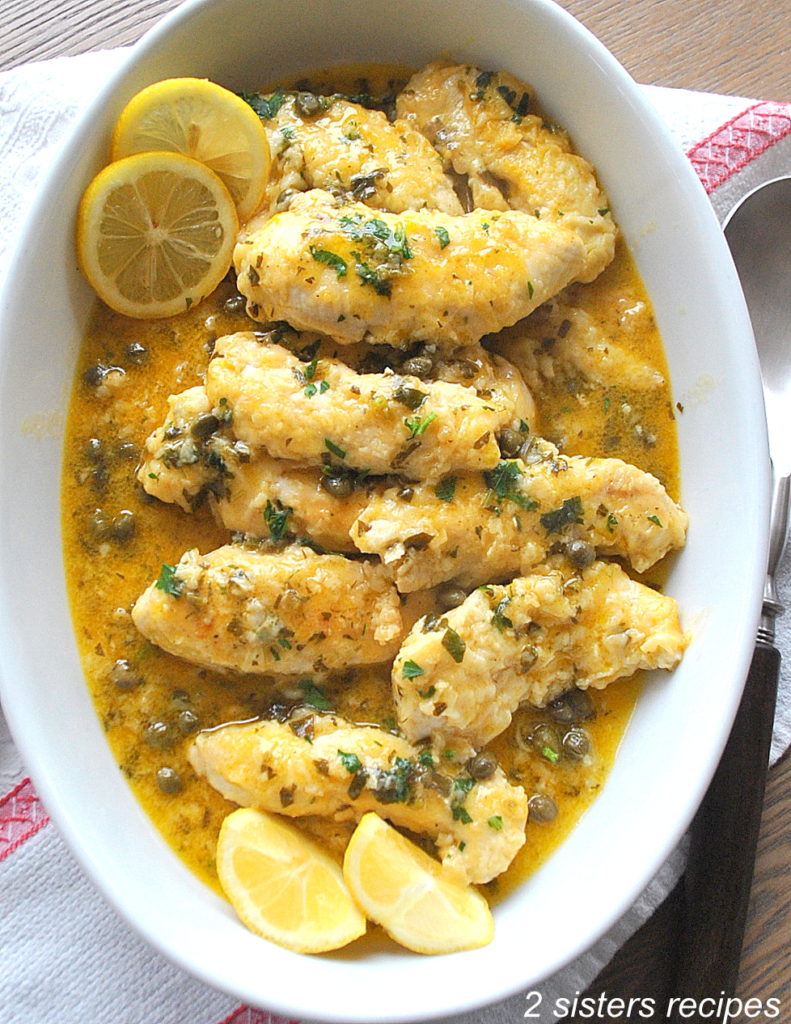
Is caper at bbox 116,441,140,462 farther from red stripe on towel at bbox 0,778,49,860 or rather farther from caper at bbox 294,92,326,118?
caper at bbox 294,92,326,118

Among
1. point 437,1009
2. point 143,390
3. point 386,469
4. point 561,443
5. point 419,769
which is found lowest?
point 437,1009

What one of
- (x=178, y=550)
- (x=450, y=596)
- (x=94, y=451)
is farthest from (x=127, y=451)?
(x=450, y=596)

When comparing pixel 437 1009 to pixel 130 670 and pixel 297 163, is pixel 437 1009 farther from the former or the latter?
pixel 297 163

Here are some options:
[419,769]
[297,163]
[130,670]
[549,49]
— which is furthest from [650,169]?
[130,670]

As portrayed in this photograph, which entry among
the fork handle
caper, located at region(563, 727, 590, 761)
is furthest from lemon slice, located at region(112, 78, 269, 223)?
the fork handle

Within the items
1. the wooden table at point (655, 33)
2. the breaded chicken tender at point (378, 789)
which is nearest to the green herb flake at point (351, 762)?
the breaded chicken tender at point (378, 789)
